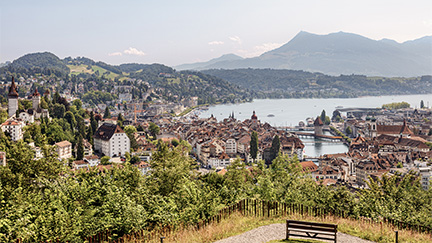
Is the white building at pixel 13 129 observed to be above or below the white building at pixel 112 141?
above

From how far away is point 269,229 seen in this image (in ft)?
17.8

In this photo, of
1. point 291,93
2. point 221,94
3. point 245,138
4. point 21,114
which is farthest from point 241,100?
point 21,114

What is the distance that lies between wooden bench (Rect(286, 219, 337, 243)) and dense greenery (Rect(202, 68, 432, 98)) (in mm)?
134870

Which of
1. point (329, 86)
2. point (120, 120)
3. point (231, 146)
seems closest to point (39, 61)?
point (329, 86)

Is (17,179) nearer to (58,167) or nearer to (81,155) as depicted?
(58,167)

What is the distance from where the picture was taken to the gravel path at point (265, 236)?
16.4 feet

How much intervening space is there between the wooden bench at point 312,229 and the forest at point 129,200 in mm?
1156

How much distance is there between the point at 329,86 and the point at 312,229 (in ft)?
506

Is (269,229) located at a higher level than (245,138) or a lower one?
higher

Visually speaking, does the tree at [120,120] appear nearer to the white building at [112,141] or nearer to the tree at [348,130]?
the white building at [112,141]

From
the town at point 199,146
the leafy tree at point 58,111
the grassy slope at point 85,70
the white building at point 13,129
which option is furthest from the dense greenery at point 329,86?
the white building at point 13,129

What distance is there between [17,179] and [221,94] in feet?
380

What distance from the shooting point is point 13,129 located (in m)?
23.7

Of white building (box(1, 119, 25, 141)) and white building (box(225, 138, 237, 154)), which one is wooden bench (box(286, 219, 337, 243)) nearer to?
white building (box(1, 119, 25, 141))
